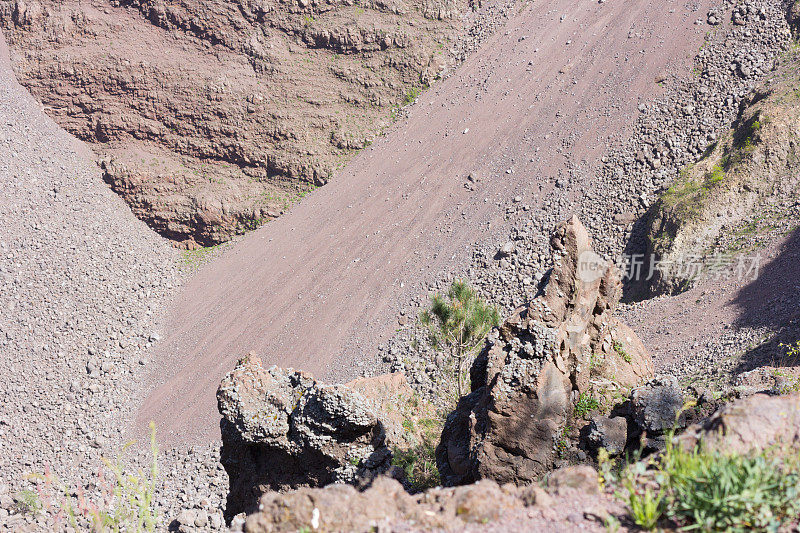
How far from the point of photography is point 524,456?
979 centimetres

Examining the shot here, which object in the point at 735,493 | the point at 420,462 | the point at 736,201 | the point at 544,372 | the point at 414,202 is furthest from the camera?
the point at 414,202

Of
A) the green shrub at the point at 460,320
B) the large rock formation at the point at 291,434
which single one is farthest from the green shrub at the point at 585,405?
the green shrub at the point at 460,320

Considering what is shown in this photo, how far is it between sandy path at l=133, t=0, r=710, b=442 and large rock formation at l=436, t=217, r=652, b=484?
1343cm

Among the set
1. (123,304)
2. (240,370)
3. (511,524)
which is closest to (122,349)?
(123,304)

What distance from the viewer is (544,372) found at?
9.95 metres

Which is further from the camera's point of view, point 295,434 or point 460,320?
point 460,320

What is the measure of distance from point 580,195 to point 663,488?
→ 2284 cm

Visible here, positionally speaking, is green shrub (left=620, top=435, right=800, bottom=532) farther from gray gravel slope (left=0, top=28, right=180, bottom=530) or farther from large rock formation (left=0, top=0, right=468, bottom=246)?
large rock formation (left=0, top=0, right=468, bottom=246)

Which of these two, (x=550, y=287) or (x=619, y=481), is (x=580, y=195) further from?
(x=619, y=481)

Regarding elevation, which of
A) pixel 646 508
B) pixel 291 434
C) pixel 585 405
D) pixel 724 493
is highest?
pixel 724 493

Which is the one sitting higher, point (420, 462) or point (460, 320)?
point (460, 320)

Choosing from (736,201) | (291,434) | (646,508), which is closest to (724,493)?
(646,508)

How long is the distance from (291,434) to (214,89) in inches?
1045

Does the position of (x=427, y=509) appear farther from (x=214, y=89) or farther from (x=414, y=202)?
(x=214, y=89)
